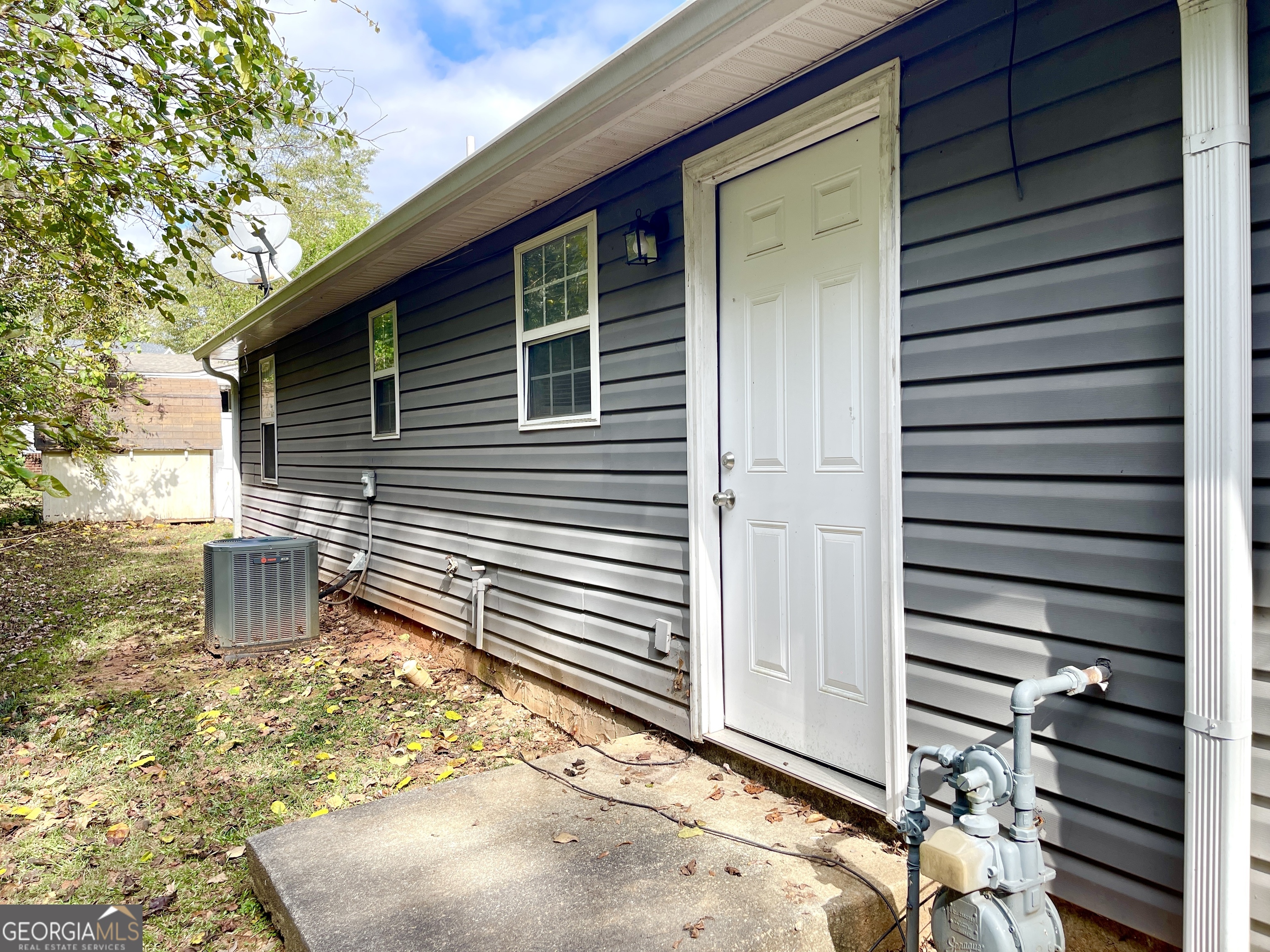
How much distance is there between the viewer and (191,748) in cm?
407

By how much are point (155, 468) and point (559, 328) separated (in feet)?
55.0

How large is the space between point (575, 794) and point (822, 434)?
5.28 ft

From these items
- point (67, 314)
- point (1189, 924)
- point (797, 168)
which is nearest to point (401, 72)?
point (67, 314)

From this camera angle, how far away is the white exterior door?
267cm

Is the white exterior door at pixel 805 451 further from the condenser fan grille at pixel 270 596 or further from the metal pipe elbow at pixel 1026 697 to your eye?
the condenser fan grille at pixel 270 596

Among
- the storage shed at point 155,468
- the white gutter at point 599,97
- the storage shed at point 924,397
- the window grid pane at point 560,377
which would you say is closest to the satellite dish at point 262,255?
the white gutter at point 599,97

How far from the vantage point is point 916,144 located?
2.43 meters

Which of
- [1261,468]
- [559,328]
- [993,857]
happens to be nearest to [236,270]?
[559,328]

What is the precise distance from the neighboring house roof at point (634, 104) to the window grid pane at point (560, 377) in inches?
30.6

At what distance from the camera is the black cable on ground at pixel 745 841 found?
2.25 m

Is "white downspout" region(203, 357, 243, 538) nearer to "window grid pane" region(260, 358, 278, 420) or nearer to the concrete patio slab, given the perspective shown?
"window grid pane" region(260, 358, 278, 420)

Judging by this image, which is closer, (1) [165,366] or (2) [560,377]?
(2) [560,377]

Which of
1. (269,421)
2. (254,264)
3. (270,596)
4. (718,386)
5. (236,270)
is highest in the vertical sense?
(254,264)

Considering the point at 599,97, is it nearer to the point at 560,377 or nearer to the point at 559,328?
the point at 559,328
